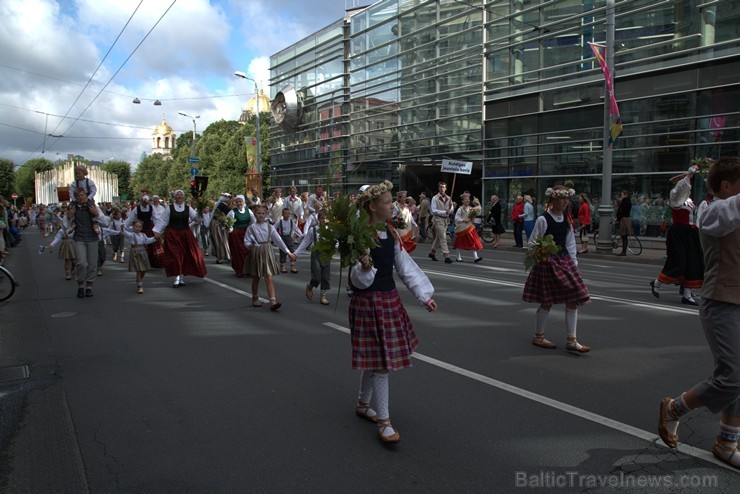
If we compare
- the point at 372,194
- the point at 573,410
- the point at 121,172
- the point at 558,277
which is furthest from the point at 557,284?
the point at 121,172

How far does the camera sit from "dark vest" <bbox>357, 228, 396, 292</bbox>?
3.96 meters

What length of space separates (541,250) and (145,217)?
8.96 meters

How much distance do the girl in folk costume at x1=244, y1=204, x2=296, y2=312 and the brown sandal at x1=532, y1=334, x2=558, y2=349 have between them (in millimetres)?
3964

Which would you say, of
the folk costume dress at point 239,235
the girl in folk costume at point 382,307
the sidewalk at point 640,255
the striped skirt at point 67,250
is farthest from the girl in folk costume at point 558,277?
the striped skirt at point 67,250

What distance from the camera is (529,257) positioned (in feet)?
19.9

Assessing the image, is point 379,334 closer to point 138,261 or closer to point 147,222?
point 138,261

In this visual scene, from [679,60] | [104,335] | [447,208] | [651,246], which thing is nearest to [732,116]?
[679,60]

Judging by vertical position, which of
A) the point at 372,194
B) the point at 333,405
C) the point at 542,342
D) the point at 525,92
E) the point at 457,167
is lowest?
the point at 333,405

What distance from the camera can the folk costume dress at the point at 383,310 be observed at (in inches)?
152

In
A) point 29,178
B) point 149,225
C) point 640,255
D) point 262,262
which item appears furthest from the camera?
point 29,178

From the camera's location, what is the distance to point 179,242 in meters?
11.0

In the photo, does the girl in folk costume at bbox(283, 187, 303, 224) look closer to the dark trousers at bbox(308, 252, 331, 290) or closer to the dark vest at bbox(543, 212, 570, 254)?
the dark trousers at bbox(308, 252, 331, 290)

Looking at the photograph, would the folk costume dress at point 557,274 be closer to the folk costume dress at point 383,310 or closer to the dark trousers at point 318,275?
the folk costume dress at point 383,310

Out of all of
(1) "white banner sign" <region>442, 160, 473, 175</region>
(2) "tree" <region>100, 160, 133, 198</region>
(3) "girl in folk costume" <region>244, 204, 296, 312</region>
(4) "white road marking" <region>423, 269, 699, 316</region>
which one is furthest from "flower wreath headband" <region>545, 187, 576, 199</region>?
(2) "tree" <region>100, 160, 133, 198</region>
